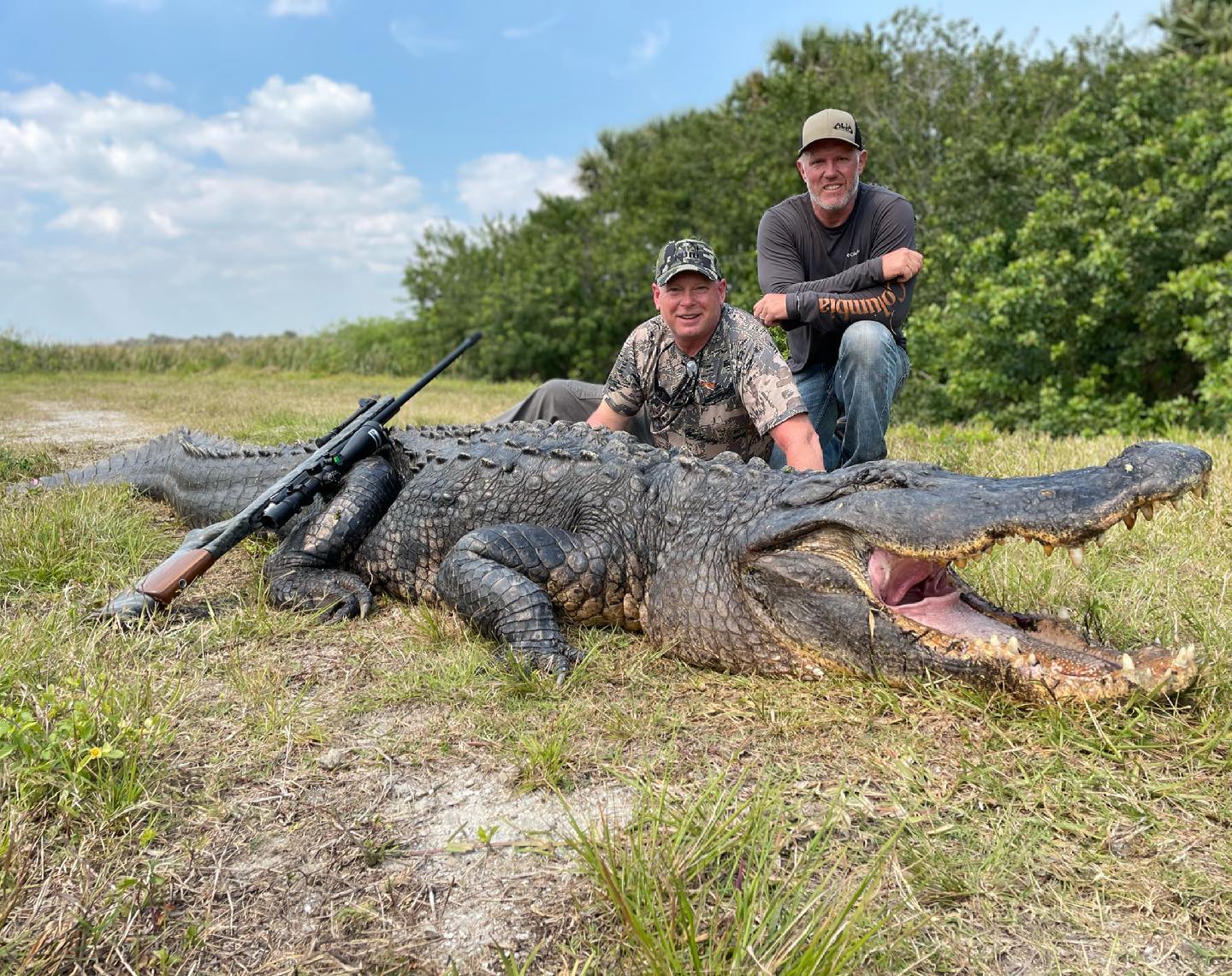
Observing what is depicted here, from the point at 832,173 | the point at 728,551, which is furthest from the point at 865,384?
the point at 728,551

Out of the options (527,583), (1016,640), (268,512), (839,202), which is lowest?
(1016,640)

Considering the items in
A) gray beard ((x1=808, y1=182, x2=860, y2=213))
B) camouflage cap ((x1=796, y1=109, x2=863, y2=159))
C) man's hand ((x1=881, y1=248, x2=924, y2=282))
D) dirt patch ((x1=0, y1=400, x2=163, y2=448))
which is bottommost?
dirt patch ((x1=0, y1=400, x2=163, y2=448))

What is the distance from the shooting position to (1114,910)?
1.77 metres

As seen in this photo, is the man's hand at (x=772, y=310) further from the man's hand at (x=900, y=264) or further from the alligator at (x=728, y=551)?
the alligator at (x=728, y=551)

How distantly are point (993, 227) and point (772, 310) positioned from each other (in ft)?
36.9

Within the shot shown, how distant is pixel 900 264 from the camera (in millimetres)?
4965

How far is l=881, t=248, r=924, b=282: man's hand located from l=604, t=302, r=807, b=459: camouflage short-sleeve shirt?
0.99m

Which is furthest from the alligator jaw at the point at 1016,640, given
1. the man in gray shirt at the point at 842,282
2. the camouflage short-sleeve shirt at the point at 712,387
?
the man in gray shirt at the point at 842,282

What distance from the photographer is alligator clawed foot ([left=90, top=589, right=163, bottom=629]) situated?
3322 millimetres

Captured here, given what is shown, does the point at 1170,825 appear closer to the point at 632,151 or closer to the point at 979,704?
the point at 979,704

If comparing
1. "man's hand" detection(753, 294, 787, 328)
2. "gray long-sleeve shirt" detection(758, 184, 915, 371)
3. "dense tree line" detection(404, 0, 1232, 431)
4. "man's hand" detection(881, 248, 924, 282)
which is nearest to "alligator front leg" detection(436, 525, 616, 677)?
"man's hand" detection(753, 294, 787, 328)

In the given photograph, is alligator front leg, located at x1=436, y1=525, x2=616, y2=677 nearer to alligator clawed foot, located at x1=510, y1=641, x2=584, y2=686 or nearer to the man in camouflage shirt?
alligator clawed foot, located at x1=510, y1=641, x2=584, y2=686

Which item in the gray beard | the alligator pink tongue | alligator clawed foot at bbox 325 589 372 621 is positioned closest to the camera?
the alligator pink tongue

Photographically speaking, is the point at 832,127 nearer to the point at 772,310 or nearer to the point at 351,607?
the point at 772,310
